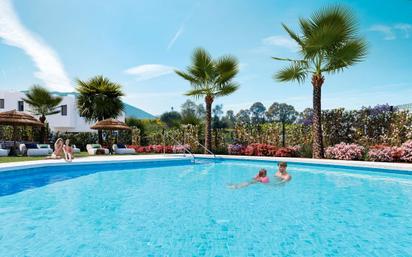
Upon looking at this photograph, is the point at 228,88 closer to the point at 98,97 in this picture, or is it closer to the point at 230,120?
the point at 98,97

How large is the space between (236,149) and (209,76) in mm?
4739

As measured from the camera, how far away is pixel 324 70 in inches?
616

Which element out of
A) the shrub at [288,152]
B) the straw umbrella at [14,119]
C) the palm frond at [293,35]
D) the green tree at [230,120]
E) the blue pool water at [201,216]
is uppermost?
the palm frond at [293,35]

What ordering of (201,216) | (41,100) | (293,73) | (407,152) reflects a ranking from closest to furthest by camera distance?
(201,216) < (407,152) < (293,73) < (41,100)

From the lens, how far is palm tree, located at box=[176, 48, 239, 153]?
19219 mm

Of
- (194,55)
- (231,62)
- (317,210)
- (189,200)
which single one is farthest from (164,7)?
(317,210)

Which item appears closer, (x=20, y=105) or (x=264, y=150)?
(x=264, y=150)

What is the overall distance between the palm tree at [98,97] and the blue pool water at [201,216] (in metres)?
14.0

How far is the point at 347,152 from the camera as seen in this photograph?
15.2 m

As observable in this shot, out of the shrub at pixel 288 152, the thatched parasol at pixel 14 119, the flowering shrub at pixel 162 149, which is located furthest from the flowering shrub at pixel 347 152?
the thatched parasol at pixel 14 119

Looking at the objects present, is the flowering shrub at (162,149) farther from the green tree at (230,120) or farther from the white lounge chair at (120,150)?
the green tree at (230,120)

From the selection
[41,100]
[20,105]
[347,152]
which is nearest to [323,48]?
[347,152]

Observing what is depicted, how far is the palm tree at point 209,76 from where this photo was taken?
19.2 m

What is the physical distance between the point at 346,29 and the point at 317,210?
10.6 meters
